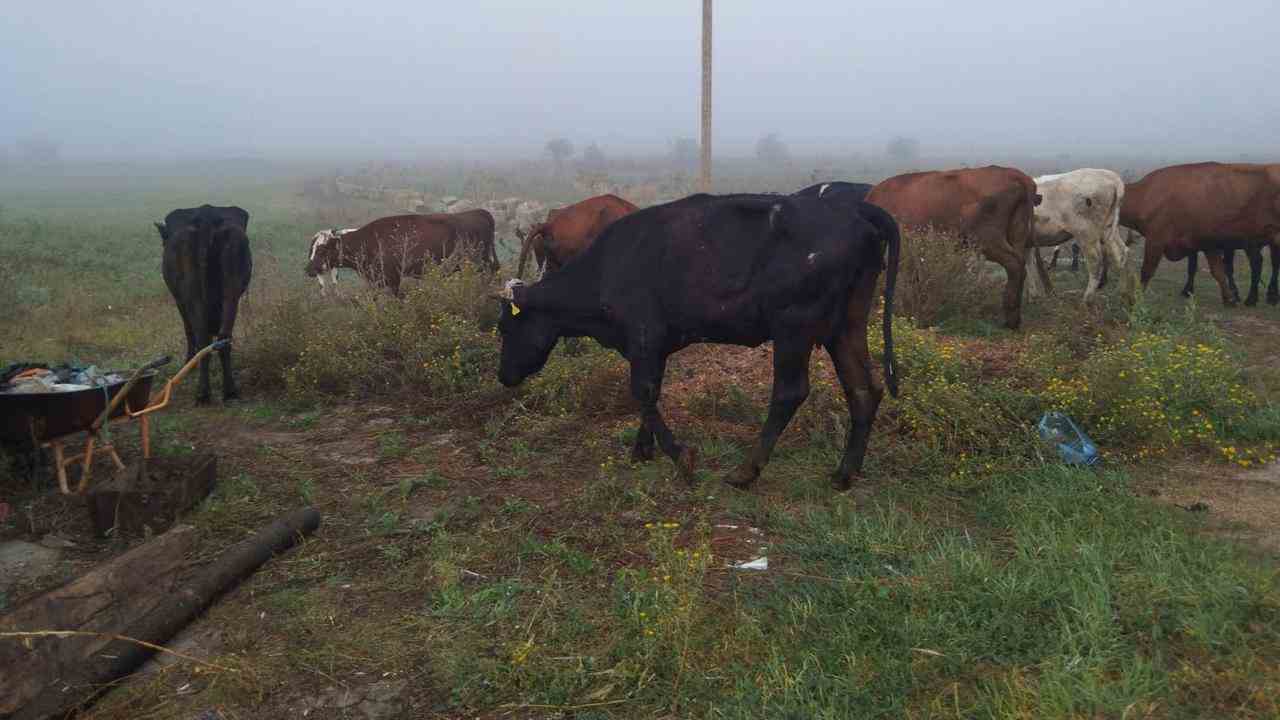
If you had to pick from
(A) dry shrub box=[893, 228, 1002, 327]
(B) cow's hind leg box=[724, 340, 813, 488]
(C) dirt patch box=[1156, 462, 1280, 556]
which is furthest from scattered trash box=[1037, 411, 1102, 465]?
(A) dry shrub box=[893, 228, 1002, 327]

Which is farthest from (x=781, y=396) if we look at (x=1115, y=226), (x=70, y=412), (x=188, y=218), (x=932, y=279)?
(x=1115, y=226)

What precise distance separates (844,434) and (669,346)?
1.63 m

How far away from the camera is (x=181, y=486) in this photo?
5367mm

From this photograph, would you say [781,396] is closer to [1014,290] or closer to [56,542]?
[56,542]

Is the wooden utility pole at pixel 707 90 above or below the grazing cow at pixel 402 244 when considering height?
above

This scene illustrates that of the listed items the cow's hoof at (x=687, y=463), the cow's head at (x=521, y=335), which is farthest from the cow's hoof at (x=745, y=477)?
the cow's head at (x=521, y=335)

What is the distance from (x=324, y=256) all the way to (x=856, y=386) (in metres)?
11.7

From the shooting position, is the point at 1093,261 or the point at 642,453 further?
the point at 1093,261

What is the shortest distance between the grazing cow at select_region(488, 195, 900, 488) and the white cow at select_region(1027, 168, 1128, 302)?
8.31 meters

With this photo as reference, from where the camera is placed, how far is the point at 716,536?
16.6ft

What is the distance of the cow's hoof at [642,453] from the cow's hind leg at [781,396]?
2.42 feet

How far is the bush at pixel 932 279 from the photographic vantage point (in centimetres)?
1011

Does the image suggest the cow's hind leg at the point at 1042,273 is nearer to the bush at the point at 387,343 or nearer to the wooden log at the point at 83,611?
the bush at the point at 387,343

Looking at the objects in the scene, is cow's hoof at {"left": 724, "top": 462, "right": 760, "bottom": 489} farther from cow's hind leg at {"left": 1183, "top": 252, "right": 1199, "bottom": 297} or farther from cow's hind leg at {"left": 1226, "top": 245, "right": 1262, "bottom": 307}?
cow's hind leg at {"left": 1183, "top": 252, "right": 1199, "bottom": 297}
